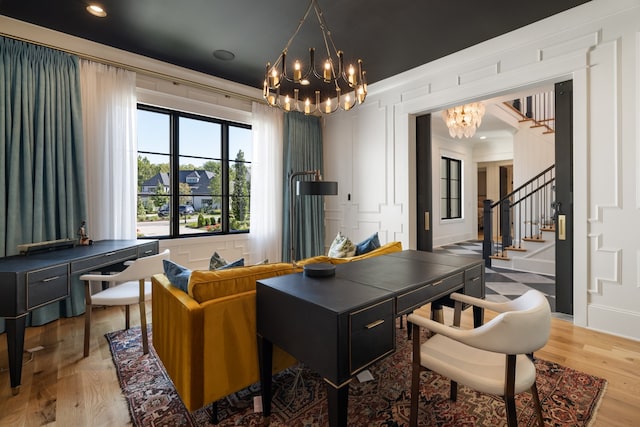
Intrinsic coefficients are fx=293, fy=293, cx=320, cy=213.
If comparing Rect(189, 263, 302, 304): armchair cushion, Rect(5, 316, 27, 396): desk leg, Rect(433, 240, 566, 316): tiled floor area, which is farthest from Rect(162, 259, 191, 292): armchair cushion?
Rect(433, 240, 566, 316): tiled floor area

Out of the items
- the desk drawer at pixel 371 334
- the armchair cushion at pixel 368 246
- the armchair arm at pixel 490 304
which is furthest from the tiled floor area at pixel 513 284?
the desk drawer at pixel 371 334

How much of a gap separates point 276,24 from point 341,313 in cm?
296

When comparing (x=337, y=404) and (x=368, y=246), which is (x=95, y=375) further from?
(x=368, y=246)

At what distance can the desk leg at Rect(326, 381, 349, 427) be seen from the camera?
1.14m

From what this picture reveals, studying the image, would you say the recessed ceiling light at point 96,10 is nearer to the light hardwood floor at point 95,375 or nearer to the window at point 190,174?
the window at point 190,174

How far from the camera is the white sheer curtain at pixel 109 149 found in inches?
129

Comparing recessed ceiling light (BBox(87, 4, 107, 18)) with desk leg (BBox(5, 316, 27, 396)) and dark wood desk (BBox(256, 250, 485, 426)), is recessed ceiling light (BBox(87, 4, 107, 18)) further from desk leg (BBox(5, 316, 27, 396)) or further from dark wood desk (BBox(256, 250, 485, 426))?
dark wood desk (BBox(256, 250, 485, 426))

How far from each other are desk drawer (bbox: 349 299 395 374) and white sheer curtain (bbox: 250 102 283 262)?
3524mm

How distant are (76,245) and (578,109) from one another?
5.01m

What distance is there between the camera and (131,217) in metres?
3.54

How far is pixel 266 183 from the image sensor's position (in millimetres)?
4688

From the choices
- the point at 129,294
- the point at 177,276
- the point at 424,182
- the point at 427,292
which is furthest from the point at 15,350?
the point at 424,182

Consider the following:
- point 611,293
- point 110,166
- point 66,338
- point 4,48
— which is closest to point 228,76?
point 110,166

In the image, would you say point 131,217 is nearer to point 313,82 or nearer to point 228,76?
point 228,76
